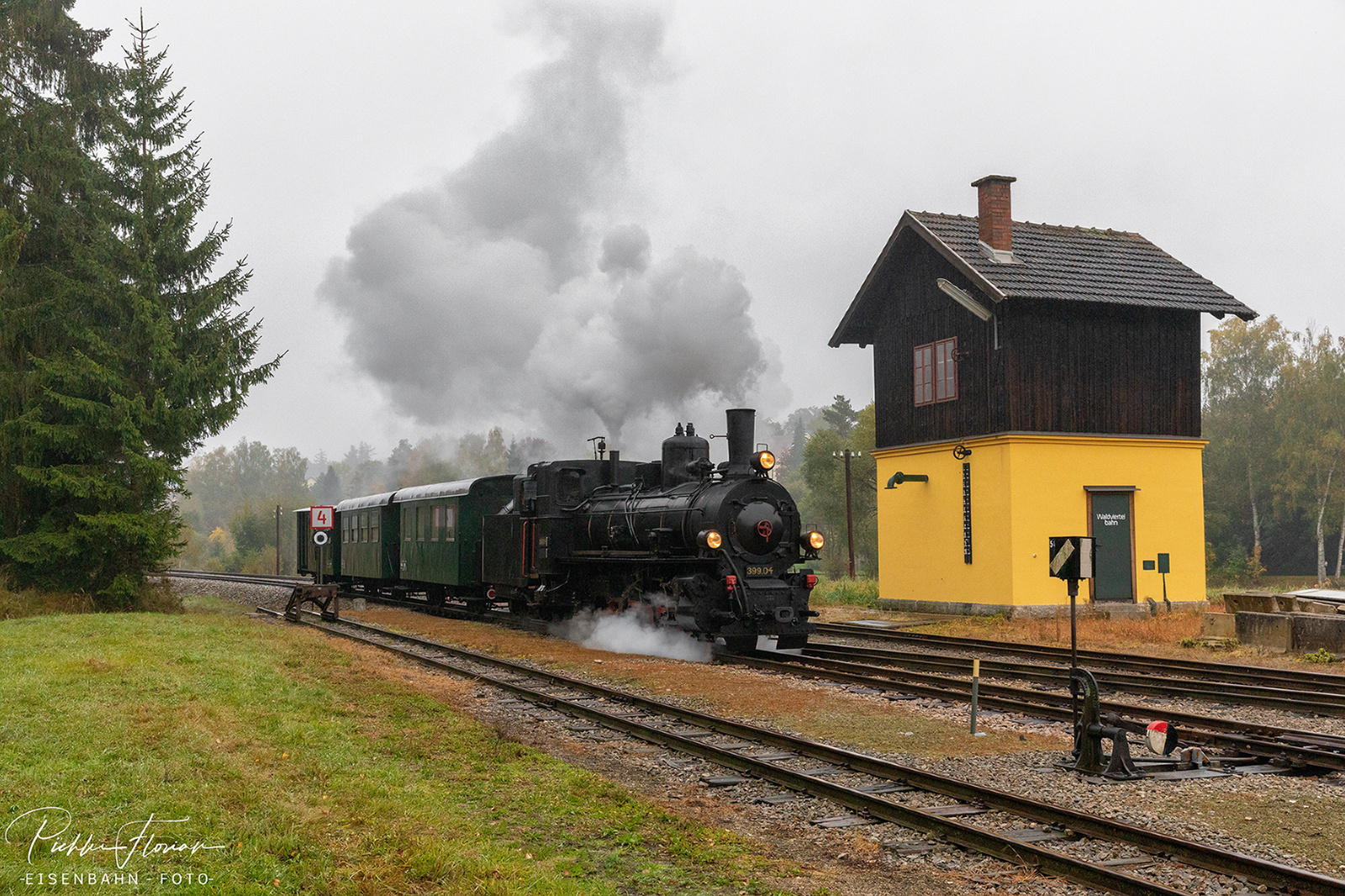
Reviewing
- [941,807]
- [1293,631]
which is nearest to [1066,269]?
[1293,631]

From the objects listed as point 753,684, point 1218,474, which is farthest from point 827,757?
point 1218,474

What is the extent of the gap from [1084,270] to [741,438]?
1164 cm

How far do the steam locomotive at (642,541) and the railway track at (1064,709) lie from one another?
92cm

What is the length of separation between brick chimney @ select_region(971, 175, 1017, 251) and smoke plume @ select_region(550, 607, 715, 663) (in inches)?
486

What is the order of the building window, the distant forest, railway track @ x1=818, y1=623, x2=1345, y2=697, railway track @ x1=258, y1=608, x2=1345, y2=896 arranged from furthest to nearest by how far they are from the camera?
the distant forest → the building window → railway track @ x1=818, y1=623, x2=1345, y2=697 → railway track @ x1=258, y1=608, x2=1345, y2=896

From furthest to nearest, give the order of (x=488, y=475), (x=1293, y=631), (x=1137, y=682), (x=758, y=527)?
(x=488, y=475)
(x=1293, y=631)
(x=758, y=527)
(x=1137, y=682)

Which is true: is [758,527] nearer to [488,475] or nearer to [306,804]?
[306,804]

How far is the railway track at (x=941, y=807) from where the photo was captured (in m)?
5.78

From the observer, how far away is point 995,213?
78.2 feet

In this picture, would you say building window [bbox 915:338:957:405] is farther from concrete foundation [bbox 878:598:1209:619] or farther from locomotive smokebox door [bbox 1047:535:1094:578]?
locomotive smokebox door [bbox 1047:535:1094:578]

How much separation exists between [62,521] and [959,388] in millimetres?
18450

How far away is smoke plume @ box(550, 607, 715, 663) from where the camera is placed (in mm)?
15875

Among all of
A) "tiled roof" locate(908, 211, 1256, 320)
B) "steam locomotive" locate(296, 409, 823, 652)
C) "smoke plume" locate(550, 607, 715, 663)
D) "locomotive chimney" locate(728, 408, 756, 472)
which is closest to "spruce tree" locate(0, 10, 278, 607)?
"steam locomotive" locate(296, 409, 823, 652)

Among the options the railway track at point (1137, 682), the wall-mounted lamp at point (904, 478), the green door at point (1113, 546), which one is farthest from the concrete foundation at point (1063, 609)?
the railway track at point (1137, 682)
